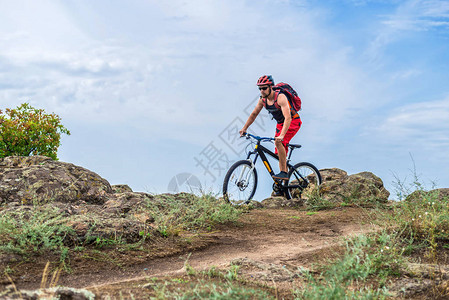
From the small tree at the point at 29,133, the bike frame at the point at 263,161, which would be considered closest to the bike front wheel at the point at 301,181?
the bike frame at the point at 263,161

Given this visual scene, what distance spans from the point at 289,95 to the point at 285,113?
598mm

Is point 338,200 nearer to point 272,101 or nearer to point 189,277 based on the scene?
point 272,101

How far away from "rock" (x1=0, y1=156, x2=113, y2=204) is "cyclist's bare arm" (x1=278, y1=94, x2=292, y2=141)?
13.4ft

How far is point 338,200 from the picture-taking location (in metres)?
10.8

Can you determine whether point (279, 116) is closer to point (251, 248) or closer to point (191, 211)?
point (191, 211)

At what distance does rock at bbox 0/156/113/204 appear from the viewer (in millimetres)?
7759

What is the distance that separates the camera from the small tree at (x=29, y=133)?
11969 millimetres

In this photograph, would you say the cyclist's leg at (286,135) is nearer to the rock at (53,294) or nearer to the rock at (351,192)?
the rock at (351,192)

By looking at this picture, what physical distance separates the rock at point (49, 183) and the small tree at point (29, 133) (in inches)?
130

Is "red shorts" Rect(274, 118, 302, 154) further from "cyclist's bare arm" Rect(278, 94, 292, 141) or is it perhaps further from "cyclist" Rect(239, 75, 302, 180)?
"cyclist's bare arm" Rect(278, 94, 292, 141)

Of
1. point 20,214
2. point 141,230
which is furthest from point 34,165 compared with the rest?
point 141,230

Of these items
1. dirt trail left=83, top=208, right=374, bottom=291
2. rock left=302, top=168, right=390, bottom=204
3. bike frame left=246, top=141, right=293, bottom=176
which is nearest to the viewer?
dirt trail left=83, top=208, right=374, bottom=291

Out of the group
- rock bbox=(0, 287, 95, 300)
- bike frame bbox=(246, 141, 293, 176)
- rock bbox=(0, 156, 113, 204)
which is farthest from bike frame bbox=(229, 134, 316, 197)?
rock bbox=(0, 287, 95, 300)

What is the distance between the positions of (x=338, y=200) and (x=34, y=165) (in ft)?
23.7
